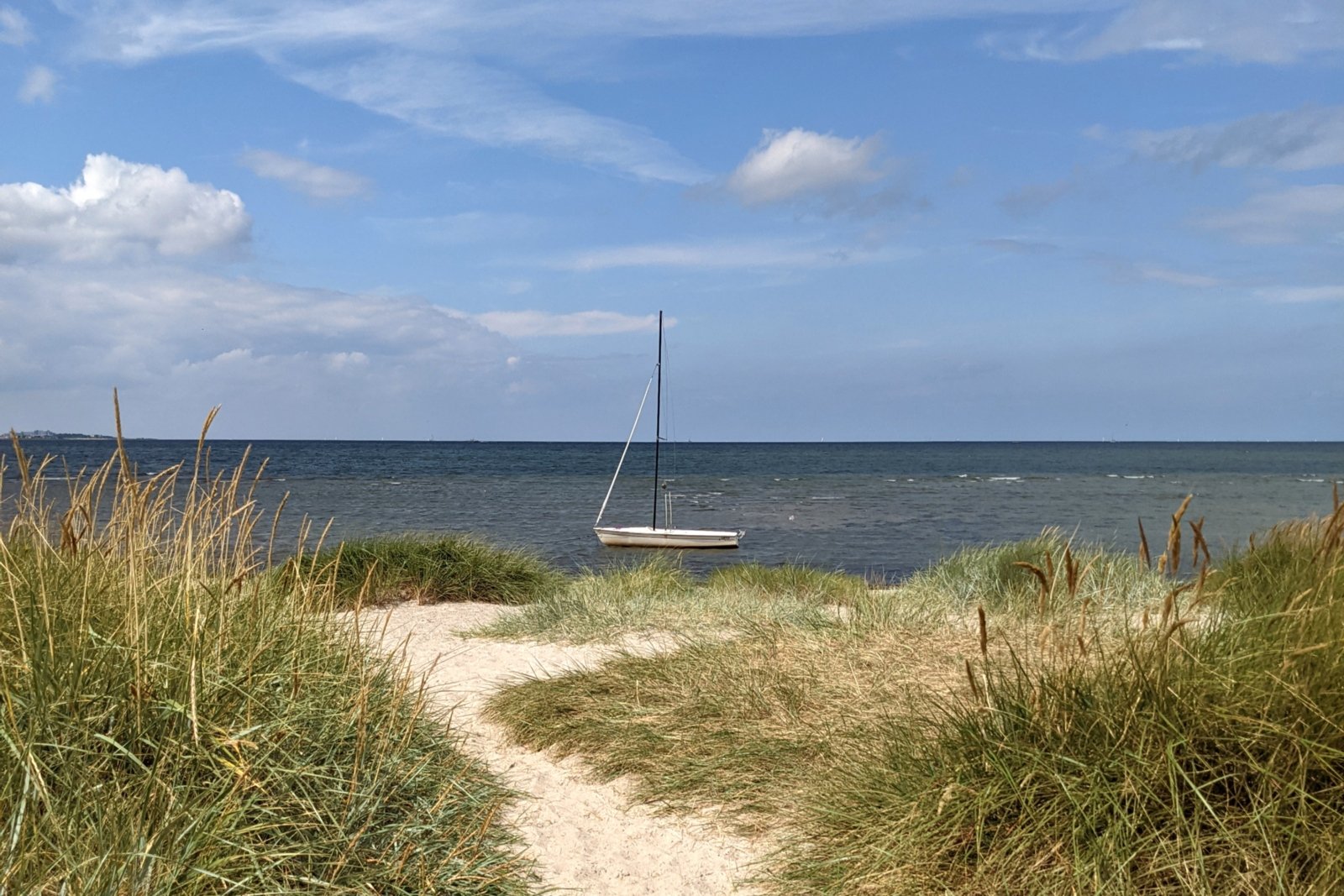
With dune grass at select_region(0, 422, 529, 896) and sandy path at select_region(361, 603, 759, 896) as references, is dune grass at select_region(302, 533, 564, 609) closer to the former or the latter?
sandy path at select_region(361, 603, 759, 896)

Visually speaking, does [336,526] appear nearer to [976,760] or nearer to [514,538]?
[514,538]

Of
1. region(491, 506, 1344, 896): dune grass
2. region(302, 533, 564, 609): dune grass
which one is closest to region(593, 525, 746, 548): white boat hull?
region(302, 533, 564, 609): dune grass

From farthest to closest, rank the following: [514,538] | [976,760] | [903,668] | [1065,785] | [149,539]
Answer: [514,538] < [903,668] < [149,539] < [976,760] < [1065,785]

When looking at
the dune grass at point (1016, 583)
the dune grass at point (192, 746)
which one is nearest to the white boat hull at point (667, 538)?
the dune grass at point (1016, 583)

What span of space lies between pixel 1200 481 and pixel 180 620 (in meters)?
72.2

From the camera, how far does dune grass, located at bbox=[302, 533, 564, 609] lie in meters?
10.9

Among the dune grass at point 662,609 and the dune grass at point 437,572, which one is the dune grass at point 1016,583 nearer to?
the dune grass at point 662,609

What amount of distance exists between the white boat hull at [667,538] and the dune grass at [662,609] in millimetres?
14077

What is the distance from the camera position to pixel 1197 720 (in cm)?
322

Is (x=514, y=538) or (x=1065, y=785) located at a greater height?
(x=1065, y=785)

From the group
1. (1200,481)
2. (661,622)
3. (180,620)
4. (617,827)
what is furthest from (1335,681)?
(1200,481)

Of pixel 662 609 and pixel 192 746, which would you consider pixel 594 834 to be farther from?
pixel 662 609

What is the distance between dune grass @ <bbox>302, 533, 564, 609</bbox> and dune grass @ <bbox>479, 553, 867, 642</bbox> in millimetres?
538

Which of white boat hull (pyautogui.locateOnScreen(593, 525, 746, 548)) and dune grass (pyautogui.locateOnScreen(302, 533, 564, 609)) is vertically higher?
dune grass (pyautogui.locateOnScreen(302, 533, 564, 609))
